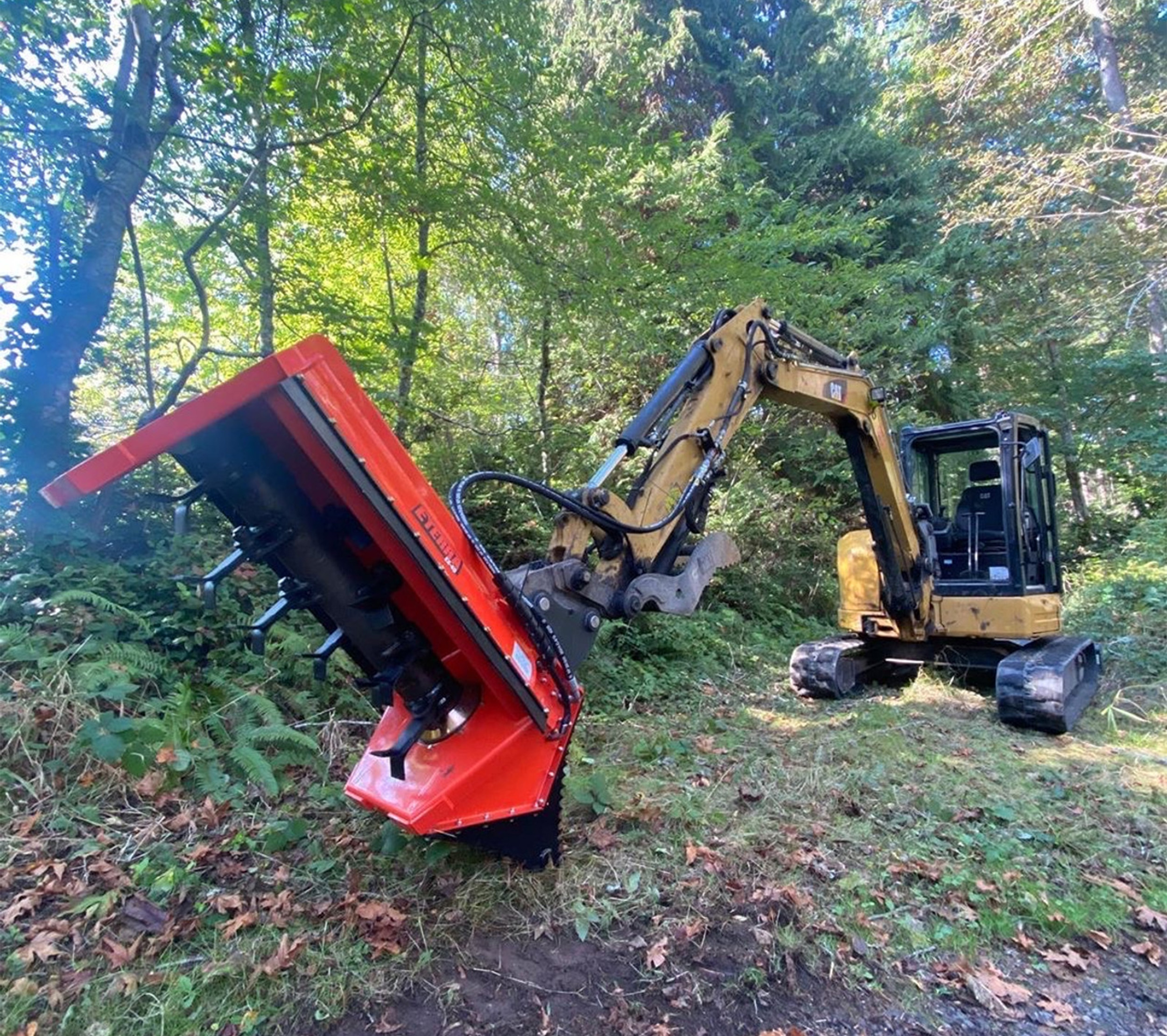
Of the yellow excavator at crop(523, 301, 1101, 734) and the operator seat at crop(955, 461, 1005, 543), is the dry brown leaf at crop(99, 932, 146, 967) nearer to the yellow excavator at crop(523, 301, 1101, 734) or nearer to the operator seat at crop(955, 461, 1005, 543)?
the yellow excavator at crop(523, 301, 1101, 734)

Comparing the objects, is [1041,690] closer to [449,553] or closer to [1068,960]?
[1068,960]

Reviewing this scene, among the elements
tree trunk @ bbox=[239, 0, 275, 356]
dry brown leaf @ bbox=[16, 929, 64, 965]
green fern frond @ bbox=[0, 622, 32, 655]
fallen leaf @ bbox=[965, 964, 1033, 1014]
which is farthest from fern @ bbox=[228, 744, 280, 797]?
fallen leaf @ bbox=[965, 964, 1033, 1014]

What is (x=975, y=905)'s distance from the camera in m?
2.70

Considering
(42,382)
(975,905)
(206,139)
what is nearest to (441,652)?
(975,905)

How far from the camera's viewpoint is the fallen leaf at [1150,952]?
246 centimetres

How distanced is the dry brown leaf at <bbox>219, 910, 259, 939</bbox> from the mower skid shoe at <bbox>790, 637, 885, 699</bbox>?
188 inches

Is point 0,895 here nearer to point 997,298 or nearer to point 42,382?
point 42,382

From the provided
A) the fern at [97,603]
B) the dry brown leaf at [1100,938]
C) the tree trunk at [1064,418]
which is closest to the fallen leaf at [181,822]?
the fern at [97,603]

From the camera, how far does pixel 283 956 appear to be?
2262mm

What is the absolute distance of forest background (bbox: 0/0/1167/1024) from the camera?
4.46 m

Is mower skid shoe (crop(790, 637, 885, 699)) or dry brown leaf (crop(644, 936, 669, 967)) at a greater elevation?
dry brown leaf (crop(644, 936, 669, 967))

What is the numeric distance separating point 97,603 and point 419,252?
17.1 ft

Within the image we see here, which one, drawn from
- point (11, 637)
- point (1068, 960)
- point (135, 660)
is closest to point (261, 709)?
point (135, 660)

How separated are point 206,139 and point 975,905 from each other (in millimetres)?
7164
